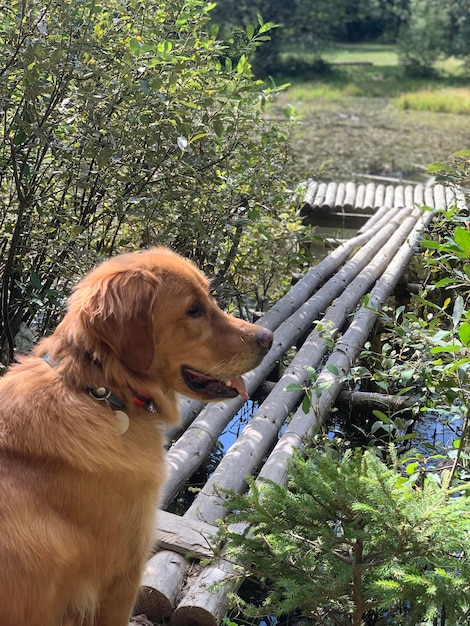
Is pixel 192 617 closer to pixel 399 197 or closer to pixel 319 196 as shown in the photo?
pixel 319 196

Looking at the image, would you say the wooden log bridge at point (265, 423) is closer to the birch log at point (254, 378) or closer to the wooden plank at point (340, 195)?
the birch log at point (254, 378)

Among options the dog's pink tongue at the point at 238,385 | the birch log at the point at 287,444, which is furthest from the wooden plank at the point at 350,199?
the dog's pink tongue at the point at 238,385

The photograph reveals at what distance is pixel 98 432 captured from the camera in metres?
2.14

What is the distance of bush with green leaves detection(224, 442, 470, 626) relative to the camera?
1966mm

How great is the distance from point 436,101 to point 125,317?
2952cm

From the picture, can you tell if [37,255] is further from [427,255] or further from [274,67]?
[274,67]

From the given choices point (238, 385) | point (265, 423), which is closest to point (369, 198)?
point (265, 423)

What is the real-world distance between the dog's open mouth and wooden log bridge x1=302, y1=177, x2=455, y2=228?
825 centimetres

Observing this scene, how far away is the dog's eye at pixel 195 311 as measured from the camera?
245 cm

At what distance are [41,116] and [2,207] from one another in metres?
0.91

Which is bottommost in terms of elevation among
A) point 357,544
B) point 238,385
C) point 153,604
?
point 153,604

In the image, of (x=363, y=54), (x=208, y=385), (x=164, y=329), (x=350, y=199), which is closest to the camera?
(x=164, y=329)

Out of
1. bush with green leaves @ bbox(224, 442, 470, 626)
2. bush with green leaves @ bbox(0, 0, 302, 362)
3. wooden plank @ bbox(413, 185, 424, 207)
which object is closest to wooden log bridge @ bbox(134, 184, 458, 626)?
bush with green leaves @ bbox(224, 442, 470, 626)

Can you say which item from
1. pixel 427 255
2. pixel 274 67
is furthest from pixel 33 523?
pixel 274 67
